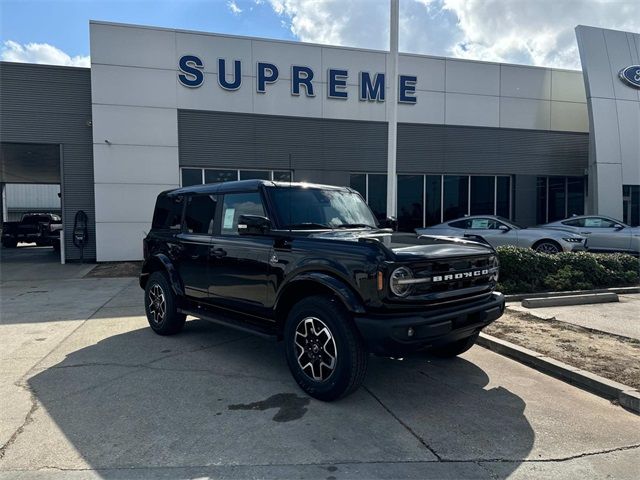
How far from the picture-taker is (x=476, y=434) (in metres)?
3.40

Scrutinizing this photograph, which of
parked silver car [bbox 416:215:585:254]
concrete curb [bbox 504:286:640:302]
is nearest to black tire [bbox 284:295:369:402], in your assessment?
concrete curb [bbox 504:286:640:302]

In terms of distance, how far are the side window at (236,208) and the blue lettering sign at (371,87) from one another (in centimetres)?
1205

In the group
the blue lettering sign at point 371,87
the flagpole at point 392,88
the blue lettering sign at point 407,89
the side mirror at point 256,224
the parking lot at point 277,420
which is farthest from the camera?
the blue lettering sign at point 407,89

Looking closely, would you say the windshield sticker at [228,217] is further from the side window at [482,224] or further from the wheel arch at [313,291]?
the side window at [482,224]

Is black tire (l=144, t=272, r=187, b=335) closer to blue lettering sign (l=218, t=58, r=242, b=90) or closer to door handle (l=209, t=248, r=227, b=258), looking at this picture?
door handle (l=209, t=248, r=227, b=258)

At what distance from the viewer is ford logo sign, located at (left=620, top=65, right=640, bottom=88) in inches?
657

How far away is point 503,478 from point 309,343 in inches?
72.1

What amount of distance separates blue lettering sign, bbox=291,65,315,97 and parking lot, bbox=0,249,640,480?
1183cm

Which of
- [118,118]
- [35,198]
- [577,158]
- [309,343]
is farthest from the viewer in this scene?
[35,198]

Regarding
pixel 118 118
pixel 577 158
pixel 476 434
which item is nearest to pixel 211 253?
pixel 476 434

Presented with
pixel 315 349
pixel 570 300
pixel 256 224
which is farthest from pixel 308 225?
pixel 570 300

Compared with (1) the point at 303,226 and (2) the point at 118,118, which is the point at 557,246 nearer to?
(1) the point at 303,226

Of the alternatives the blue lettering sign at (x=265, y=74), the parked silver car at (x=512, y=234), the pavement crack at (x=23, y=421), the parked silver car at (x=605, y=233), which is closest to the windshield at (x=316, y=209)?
the pavement crack at (x=23, y=421)

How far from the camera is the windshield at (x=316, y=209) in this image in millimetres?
4719
